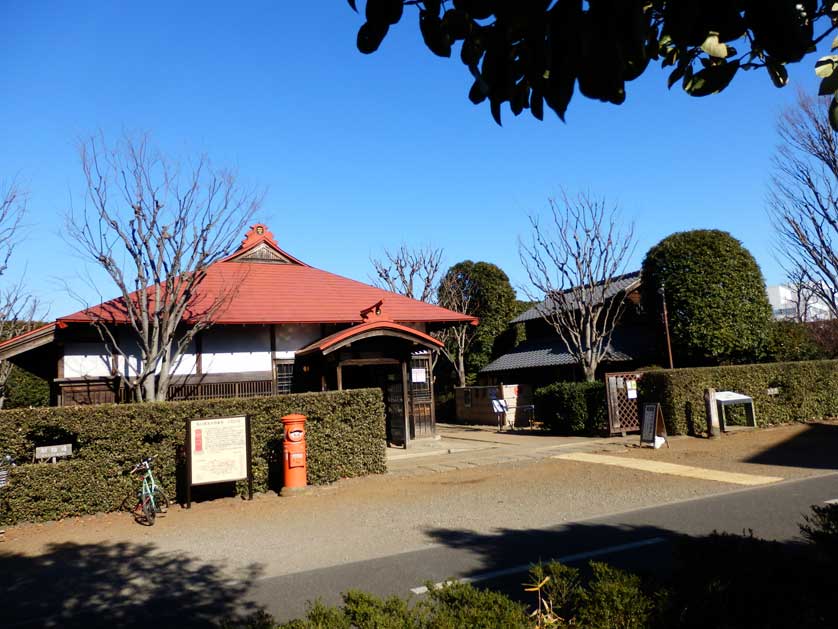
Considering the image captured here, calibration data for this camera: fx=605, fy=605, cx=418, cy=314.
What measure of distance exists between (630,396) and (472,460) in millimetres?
5757

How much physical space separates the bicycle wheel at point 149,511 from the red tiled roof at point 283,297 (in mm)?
6089

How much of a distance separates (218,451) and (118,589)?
14.1 feet

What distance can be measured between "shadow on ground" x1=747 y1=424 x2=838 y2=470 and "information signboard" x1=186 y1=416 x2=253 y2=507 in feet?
34.2

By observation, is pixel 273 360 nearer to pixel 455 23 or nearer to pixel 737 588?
pixel 737 588

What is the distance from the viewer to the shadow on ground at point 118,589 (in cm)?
568

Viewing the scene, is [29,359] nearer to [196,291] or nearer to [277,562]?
[196,291]

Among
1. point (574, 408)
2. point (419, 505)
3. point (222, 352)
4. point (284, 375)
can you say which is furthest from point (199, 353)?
point (574, 408)

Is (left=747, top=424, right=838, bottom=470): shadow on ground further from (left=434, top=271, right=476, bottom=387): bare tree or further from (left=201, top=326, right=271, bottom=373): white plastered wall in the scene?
(left=434, top=271, right=476, bottom=387): bare tree

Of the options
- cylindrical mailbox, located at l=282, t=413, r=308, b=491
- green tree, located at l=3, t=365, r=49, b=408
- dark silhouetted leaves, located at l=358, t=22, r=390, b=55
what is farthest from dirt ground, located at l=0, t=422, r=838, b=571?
green tree, located at l=3, t=365, r=49, b=408

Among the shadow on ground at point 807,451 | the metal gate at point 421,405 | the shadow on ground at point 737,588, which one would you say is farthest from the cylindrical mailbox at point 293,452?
the shadow on ground at point 807,451

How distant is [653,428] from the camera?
50.0 feet

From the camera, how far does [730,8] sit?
2.21m

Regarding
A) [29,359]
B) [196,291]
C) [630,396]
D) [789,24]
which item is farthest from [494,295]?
[789,24]

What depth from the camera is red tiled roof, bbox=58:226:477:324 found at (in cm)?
1617
